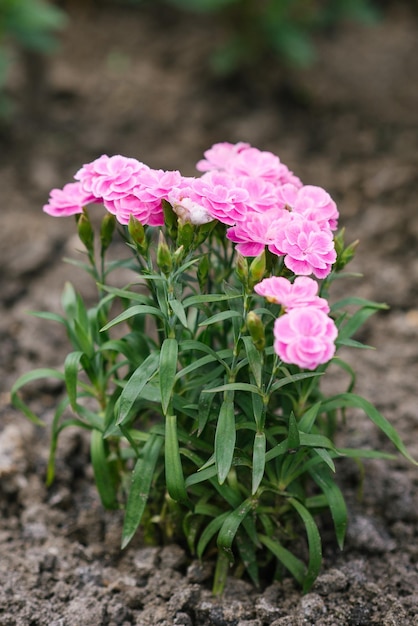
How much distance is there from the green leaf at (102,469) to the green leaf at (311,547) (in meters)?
0.49

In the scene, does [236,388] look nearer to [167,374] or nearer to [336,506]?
[167,374]

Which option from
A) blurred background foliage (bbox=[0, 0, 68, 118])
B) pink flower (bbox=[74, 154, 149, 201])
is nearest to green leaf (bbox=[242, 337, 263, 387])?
pink flower (bbox=[74, 154, 149, 201])

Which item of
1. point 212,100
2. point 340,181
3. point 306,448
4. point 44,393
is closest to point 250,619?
point 306,448

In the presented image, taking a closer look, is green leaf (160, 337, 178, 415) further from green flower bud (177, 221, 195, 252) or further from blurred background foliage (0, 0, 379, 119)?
blurred background foliage (0, 0, 379, 119)

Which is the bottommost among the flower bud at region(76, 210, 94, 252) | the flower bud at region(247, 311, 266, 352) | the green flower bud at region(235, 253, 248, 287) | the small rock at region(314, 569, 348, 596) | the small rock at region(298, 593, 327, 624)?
the small rock at region(298, 593, 327, 624)

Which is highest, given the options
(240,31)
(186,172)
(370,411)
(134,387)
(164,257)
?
(240,31)

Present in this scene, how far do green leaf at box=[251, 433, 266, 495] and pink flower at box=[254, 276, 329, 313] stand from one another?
36cm

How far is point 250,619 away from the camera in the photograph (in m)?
1.78

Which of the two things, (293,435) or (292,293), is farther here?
(293,435)

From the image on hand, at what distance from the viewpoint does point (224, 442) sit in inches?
64.2

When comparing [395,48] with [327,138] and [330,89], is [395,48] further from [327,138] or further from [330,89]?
[327,138]

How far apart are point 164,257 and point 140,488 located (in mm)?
590

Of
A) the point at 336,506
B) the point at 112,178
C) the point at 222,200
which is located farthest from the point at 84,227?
the point at 336,506

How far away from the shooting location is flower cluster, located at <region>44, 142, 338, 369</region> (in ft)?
4.63
